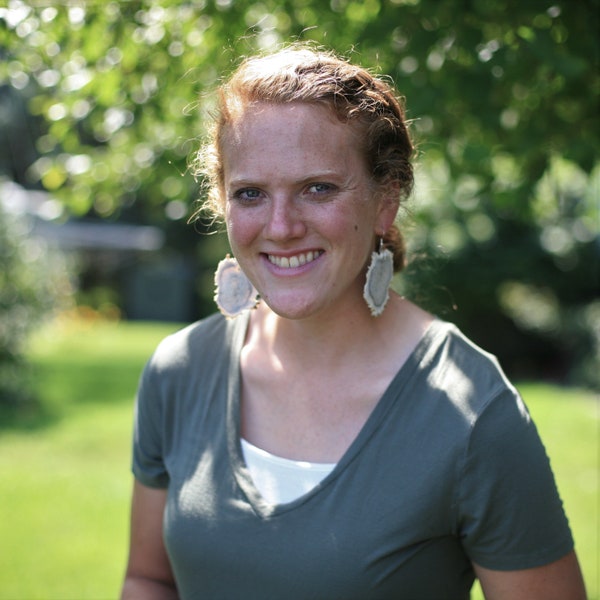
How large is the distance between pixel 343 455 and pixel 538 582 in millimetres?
479

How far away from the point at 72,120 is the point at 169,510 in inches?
84.0

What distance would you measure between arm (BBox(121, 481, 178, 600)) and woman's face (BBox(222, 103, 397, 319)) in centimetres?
68

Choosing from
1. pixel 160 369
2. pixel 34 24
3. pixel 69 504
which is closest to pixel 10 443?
pixel 69 504

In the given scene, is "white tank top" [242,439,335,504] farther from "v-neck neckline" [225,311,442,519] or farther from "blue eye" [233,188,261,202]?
"blue eye" [233,188,261,202]

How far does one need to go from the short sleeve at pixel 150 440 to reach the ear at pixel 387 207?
0.72 meters

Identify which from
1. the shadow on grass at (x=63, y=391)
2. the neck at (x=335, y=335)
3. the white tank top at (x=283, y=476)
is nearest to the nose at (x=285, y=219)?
the neck at (x=335, y=335)

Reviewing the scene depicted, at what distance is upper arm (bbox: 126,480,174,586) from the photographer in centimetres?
213

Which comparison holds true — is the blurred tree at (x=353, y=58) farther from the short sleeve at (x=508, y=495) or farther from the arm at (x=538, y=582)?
the arm at (x=538, y=582)

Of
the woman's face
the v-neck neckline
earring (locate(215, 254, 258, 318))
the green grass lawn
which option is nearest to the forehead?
the woman's face

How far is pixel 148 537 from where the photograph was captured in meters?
2.14

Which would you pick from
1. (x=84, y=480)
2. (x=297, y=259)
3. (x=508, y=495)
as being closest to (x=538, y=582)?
(x=508, y=495)

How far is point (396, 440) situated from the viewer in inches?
69.4

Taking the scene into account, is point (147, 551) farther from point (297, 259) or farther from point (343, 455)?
point (297, 259)

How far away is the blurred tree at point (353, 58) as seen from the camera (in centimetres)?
256
